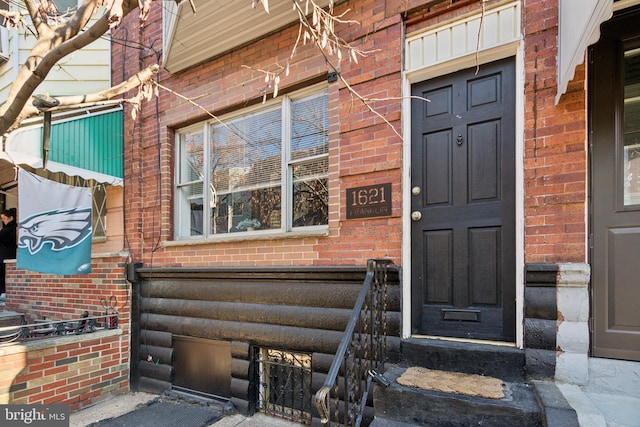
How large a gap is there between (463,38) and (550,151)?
4.14 feet

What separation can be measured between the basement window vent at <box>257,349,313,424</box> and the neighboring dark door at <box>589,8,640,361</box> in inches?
106

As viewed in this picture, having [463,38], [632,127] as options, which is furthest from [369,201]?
[632,127]

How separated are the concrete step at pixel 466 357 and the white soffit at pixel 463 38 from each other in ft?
7.94

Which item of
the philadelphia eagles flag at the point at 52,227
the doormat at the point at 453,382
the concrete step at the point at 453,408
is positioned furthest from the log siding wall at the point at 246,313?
the philadelphia eagles flag at the point at 52,227

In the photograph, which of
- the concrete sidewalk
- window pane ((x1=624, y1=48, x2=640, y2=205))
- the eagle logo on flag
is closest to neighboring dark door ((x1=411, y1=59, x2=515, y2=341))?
window pane ((x1=624, y1=48, x2=640, y2=205))

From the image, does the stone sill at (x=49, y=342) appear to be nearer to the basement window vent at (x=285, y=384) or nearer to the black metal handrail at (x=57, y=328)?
the black metal handrail at (x=57, y=328)

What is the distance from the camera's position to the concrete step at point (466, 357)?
263 centimetres

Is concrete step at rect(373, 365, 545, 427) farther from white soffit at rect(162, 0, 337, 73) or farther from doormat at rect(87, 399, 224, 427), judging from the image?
white soffit at rect(162, 0, 337, 73)

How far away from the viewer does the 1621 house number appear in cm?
328

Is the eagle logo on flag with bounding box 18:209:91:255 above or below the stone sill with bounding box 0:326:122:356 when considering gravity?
above

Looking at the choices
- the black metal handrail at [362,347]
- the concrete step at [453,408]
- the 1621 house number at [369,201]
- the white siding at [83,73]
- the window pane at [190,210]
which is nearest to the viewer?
the concrete step at [453,408]

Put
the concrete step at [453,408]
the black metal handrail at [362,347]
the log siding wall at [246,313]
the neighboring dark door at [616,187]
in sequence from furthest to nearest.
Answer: the log siding wall at [246,313], the neighboring dark door at [616,187], the black metal handrail at [362,347], the concrete step at [453,408]

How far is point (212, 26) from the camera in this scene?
4305 millimetres

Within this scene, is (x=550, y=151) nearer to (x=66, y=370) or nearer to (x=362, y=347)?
(x=362, y=347)
